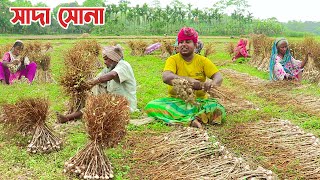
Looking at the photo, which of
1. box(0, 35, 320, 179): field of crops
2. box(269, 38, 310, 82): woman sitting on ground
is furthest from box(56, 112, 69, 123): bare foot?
box(269, 38, 310, 82): woman sitting on ground

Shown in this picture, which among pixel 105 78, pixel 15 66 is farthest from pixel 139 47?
pixel 105 78

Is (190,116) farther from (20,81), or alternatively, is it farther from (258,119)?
(20,81)

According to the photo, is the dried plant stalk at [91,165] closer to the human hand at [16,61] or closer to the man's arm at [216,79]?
the man's arm at [216,79]

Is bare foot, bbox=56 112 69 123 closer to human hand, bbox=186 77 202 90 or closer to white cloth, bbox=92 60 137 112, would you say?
white cloth, bbox=92 60 137 112

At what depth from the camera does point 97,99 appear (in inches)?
138

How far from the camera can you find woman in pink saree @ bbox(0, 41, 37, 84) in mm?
8125

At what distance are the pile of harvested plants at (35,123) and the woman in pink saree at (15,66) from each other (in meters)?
4.27

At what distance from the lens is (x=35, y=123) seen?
158 inches

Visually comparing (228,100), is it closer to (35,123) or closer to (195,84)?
(195,84)

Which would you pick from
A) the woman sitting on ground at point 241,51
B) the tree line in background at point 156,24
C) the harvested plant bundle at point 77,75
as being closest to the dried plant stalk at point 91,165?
the harvested plant bundle at point 77,75

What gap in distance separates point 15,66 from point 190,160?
5.76 metres

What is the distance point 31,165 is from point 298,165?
7.97 ft

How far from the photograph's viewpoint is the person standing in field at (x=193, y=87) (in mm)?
4949

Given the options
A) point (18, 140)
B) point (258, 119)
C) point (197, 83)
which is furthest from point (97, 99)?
point (258, 119)
